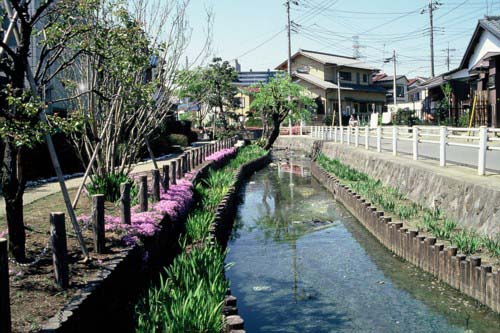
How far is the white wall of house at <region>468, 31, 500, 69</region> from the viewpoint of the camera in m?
28.9

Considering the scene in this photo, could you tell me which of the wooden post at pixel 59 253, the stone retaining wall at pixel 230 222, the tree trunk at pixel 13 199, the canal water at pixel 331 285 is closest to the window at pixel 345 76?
the stone retaining wall at pixel 230 222

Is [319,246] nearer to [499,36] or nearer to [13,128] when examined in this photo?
[13,128]

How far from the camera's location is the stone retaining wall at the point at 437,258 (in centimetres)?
747

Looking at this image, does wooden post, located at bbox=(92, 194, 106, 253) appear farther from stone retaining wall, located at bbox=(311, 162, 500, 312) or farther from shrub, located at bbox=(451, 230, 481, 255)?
shrub, located at bbox=(451, 230, 481, 255)

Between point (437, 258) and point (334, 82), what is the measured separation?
170 feet

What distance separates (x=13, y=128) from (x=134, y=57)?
2.65 meters

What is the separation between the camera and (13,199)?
6.85 metres

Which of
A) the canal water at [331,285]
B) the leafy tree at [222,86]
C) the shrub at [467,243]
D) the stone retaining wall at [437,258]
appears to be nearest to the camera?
the stone retaining wall at [437,258]

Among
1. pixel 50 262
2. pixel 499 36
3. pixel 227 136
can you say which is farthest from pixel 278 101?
pixel 50 262

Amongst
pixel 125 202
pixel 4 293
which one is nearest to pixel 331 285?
pixel 125 202

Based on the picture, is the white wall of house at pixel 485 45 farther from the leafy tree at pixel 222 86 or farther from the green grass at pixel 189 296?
the green grass at pixel 189 296

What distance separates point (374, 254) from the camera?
1169 centimetres

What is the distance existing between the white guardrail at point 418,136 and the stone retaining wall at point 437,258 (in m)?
2.33

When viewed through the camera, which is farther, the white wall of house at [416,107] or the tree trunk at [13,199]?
the white wall of house at [416,107]
